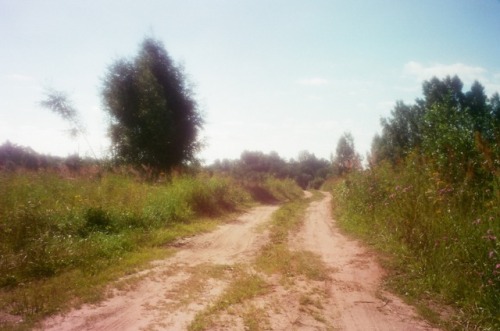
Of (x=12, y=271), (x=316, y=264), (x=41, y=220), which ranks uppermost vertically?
(x=41, y=220)

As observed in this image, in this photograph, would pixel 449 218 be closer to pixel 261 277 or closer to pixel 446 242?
pixel 446 242

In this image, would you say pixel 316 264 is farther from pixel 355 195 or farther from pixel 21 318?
pixel 355 195

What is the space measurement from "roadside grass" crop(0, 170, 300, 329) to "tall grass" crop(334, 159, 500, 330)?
498 centimetres

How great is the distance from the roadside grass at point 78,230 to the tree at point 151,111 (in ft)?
20.3

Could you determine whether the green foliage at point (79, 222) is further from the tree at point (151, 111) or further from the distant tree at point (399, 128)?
the distant tree at point (399, 128)

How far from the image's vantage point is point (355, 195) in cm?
1267

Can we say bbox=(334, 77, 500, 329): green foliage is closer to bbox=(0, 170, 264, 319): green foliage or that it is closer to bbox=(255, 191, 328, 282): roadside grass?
bbox=(255, 191, 328, 282): roadside grass

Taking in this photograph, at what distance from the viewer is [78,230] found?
7043mm

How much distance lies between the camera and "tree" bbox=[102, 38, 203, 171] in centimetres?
1797

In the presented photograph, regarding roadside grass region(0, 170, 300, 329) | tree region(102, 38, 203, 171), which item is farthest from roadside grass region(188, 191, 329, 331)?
tree region(102, 38, 203, 171)

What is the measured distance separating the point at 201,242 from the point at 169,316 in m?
4.22

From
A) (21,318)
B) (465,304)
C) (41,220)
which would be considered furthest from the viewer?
(41,220)

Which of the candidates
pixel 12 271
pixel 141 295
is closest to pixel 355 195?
pixel 141 295

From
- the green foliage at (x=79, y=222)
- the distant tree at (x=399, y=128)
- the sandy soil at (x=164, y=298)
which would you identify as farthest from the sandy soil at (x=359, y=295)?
the distant tree at (x=399, y=128)
